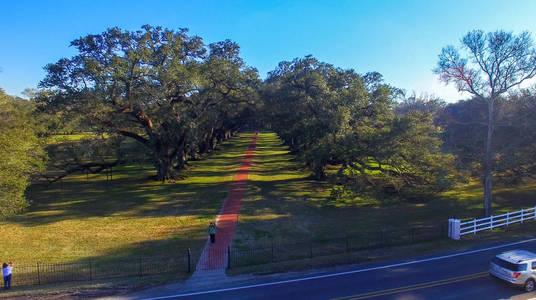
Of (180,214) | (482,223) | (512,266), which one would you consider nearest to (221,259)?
(180,214)

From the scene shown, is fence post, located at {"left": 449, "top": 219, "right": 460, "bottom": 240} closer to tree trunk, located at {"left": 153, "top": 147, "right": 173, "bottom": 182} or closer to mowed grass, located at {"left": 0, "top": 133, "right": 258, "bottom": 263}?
mowed grass, located at {"left": 0, "top": 133, "right": 258, "bottom": 263}

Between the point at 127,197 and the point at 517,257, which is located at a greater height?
the point at 517,257

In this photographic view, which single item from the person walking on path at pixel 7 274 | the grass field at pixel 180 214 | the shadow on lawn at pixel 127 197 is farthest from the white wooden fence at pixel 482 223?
the person walking on path at pixel 7 274

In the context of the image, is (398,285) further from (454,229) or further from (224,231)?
(224,231)

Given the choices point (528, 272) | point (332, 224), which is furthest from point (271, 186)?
point (528, 272)

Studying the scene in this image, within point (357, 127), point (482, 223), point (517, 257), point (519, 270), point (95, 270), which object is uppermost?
point (357, 127)

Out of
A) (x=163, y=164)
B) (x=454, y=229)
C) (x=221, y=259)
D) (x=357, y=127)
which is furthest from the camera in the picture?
(x=163, y=164)

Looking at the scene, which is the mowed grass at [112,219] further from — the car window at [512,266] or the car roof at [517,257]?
the car roof at [517,257]
